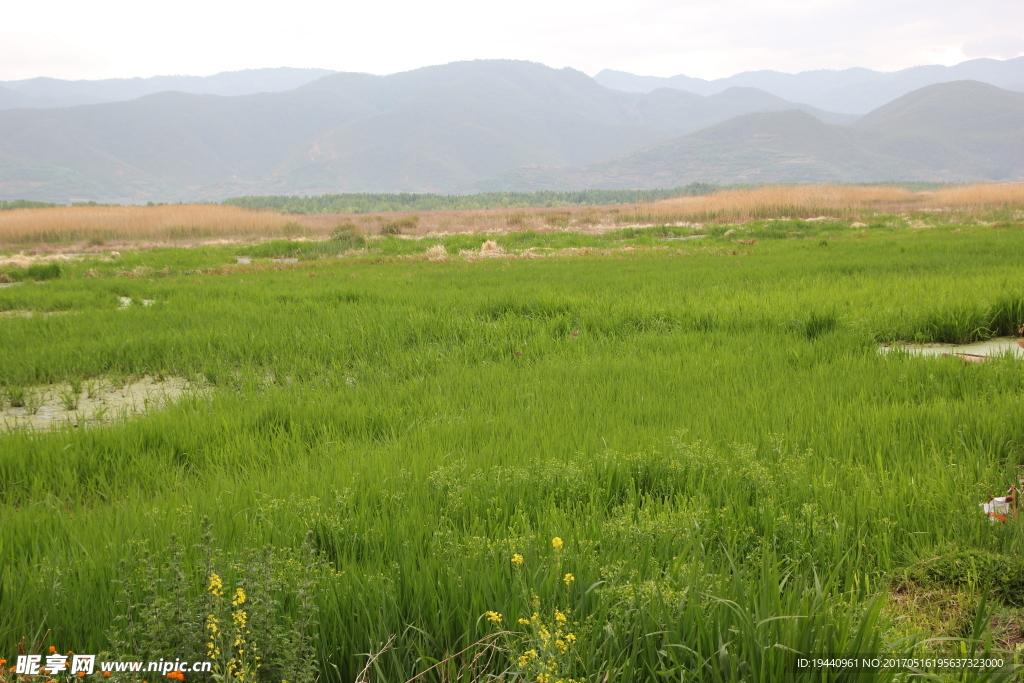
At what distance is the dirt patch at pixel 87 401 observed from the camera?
498 cm

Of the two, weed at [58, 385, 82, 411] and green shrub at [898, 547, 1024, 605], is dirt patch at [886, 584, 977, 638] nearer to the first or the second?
green shrub at [898, 547, 1024, 605]

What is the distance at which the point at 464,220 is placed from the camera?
41.7 m

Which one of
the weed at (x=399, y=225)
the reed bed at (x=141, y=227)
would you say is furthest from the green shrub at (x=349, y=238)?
the reed bed at (x=141, y=227)

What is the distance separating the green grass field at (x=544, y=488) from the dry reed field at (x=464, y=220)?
26.6 metres

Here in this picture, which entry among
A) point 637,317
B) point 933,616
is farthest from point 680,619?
point 637,317

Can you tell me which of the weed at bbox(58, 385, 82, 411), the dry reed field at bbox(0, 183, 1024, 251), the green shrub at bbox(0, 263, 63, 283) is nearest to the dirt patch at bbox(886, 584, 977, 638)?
the weed at bbox(58, 385, 82, 411)

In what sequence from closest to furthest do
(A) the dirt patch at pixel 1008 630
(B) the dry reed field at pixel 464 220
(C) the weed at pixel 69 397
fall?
(A) the dirt patch at pixel 1008 630
(C) the weed at pixel 69 397
(B) the dry reed field at pixel 464 220

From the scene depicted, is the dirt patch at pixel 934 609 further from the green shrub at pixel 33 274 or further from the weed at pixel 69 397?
the green shrub at pixel 33 274

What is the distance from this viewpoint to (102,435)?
419 cm

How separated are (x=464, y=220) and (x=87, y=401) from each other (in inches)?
1461

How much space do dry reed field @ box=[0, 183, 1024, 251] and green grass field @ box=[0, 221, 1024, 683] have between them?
26649 millimetres

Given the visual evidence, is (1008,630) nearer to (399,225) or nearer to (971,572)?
(971,572)

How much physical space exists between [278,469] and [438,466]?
106 centimetres

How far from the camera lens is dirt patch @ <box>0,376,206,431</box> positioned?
4984mm
